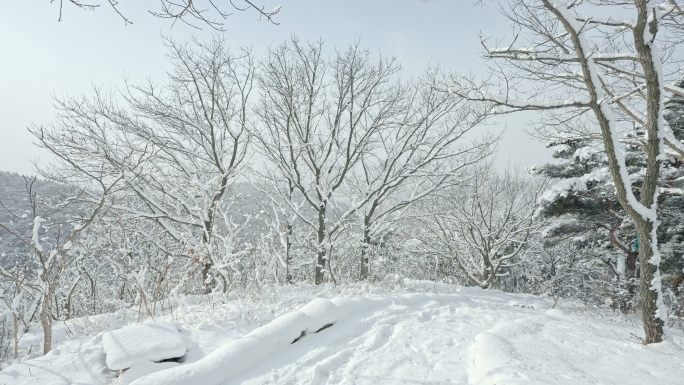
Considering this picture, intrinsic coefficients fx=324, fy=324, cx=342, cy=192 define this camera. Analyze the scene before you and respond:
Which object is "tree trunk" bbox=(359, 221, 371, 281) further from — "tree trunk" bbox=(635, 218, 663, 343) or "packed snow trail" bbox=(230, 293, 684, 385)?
"tree trunk" bbox=(635, 218, 663, 343)

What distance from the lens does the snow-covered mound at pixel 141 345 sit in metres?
2.85

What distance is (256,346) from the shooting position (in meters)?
3.25

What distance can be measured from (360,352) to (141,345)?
216 cm

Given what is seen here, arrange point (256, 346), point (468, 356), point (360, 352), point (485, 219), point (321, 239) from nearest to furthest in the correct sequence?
point (256, 346), point (468, 356), point (360, 352), point (321, 239), point (485, 219)

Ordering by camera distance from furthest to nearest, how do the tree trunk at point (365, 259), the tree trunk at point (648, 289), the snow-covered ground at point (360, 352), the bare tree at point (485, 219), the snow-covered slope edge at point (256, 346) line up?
the bare tree at point (485, 219) < the tree trunk at point (365, 259) < the tree trunk at point (648, 289) < the snow-covered ground at point (360, 352) < the snow-covered slope edge at point (256, 346)

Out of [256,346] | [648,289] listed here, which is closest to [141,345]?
[256,346]

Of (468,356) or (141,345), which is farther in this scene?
(468,356)

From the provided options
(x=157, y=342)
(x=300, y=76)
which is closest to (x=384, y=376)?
(x=157, y=342)

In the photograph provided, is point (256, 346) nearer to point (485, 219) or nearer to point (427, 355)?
point (427, 355)

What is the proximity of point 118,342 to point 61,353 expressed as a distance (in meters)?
0.68

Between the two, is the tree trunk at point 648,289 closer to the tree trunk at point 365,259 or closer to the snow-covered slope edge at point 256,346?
the snow-covered slope edge at point 256,346

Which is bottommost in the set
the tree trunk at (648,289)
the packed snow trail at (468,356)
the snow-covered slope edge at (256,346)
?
the packed snow trail at (468,356)

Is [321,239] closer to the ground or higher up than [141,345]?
higher up

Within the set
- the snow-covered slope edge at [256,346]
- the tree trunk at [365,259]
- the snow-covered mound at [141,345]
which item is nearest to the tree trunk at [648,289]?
the snow-covered slope edge at [256,346]
